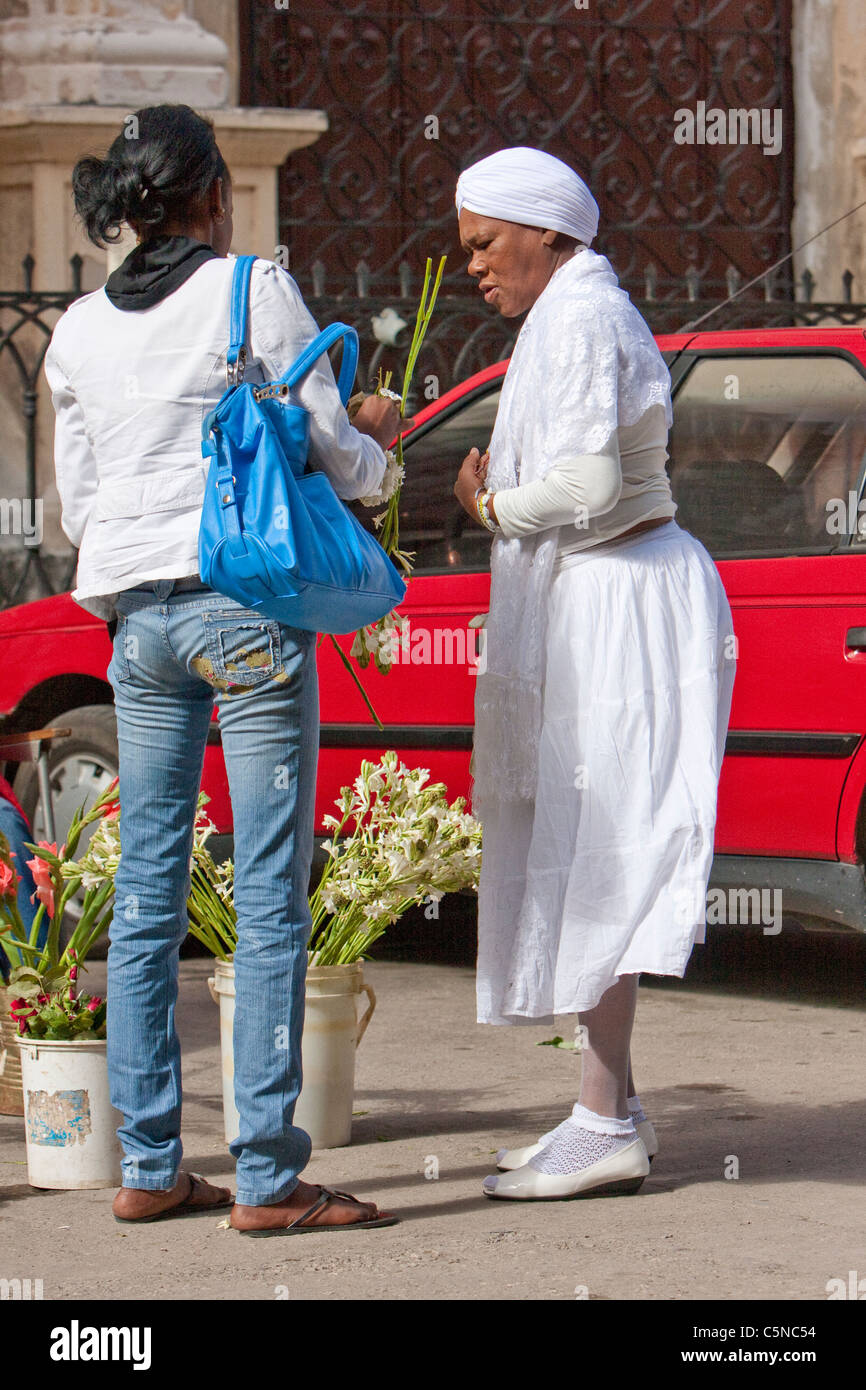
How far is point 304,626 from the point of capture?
3.19 meters

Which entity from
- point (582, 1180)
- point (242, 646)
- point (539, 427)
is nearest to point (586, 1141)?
point (582, 1180)

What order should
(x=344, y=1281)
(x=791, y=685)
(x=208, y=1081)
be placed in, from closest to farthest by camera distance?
(x=344, y=1281), (x=208, y=1081), (x=791, y=685)

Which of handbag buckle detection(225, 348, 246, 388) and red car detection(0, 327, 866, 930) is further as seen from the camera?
red car detection(0, 327, 866, 930)

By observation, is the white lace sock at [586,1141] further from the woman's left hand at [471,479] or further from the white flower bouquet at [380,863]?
the woman's left hand at [471,479]

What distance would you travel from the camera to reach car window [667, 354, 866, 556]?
5309 millimetres

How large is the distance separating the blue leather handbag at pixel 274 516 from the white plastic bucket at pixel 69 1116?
43.5 inches

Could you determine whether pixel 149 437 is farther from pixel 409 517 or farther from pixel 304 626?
pixel 409 517


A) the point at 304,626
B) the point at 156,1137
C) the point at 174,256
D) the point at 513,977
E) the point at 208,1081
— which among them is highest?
the point at 174,256

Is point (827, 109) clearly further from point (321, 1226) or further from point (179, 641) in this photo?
point (321, 1226)

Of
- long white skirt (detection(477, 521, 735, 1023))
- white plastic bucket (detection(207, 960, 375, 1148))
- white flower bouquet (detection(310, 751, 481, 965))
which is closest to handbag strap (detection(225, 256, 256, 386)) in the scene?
long white skirt (detection(477, 521, 735, 1023))

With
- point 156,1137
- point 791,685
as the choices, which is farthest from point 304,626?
point 791,685

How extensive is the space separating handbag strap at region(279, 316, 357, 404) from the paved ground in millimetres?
1465

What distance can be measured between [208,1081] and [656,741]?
1.72 m

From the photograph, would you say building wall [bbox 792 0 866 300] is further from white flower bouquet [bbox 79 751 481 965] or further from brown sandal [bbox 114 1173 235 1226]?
brown sandal [bbox 114 1173 235 1226]
